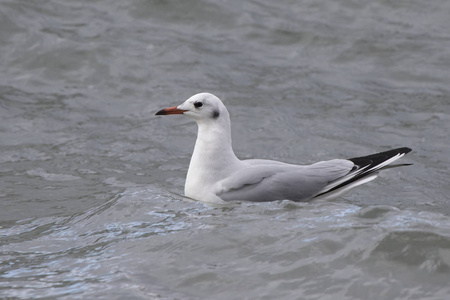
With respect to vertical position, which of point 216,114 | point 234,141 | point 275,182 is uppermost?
point 216,114

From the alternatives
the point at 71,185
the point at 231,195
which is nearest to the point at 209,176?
the point at 231,195

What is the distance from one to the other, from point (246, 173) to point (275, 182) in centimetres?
26

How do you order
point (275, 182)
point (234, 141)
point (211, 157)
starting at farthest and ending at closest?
point (234, 141) < point (211, 157) < point (275, 182)

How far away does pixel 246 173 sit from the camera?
6.05m

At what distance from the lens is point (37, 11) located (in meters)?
11.6

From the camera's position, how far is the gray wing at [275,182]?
5938mm

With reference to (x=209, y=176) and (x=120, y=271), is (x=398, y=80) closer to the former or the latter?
(x=209, y=176)

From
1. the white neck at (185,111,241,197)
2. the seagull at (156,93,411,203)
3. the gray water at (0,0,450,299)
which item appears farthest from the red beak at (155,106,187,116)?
the gray water at (0,0,450,299)

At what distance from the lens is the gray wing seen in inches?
234

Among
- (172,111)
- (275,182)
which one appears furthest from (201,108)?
(275,182)

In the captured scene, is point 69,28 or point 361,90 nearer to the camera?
point 361,90

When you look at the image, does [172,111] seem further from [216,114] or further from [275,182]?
[275,182]

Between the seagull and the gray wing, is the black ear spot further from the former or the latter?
the gray wing

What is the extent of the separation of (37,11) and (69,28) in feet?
2.19
